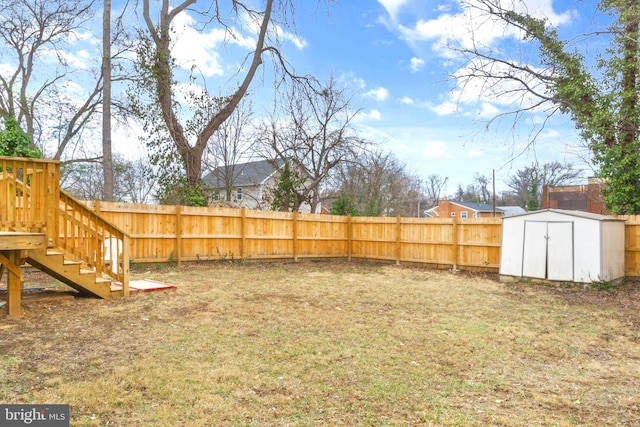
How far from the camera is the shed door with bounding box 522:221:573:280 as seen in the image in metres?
8.09

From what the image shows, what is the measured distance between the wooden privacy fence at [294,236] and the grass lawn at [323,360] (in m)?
3.27

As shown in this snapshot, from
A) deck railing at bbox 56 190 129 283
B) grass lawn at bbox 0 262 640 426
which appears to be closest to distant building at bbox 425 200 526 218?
grass lawn at bbox 0 262 640 426

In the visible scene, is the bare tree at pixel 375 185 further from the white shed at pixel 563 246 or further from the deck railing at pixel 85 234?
the deck railing at pixel 85 234

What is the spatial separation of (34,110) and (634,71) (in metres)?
18.6

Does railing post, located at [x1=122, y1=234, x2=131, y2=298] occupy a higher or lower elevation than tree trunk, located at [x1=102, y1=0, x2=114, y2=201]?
lower

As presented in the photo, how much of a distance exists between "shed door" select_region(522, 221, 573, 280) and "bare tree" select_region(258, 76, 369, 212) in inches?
340

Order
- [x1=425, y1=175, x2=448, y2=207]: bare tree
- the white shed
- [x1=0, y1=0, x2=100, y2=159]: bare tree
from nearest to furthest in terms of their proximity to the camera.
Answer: the white shed < [x1=0, y1=0, x2=100, y2=159]: bare tree < [x1=425, y1=175, x2=448, y2=207]: bare tree

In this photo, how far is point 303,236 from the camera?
12.2 metres

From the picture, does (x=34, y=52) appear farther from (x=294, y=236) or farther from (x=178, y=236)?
(x=294, y=236)

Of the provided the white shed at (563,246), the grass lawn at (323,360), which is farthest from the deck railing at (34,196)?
the white shed at (563,246)

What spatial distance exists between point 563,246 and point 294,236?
699 cm

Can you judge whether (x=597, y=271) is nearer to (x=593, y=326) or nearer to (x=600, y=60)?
(x=593, y=326)

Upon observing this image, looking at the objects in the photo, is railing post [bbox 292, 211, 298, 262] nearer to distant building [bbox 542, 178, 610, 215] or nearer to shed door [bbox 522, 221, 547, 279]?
shed door [bbox 522, 221, 547, 279]

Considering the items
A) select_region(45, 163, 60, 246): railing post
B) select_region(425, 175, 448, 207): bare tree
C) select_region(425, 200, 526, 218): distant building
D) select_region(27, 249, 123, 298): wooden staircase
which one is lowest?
select_region(27, 249, 123, 298): wooden staircase
